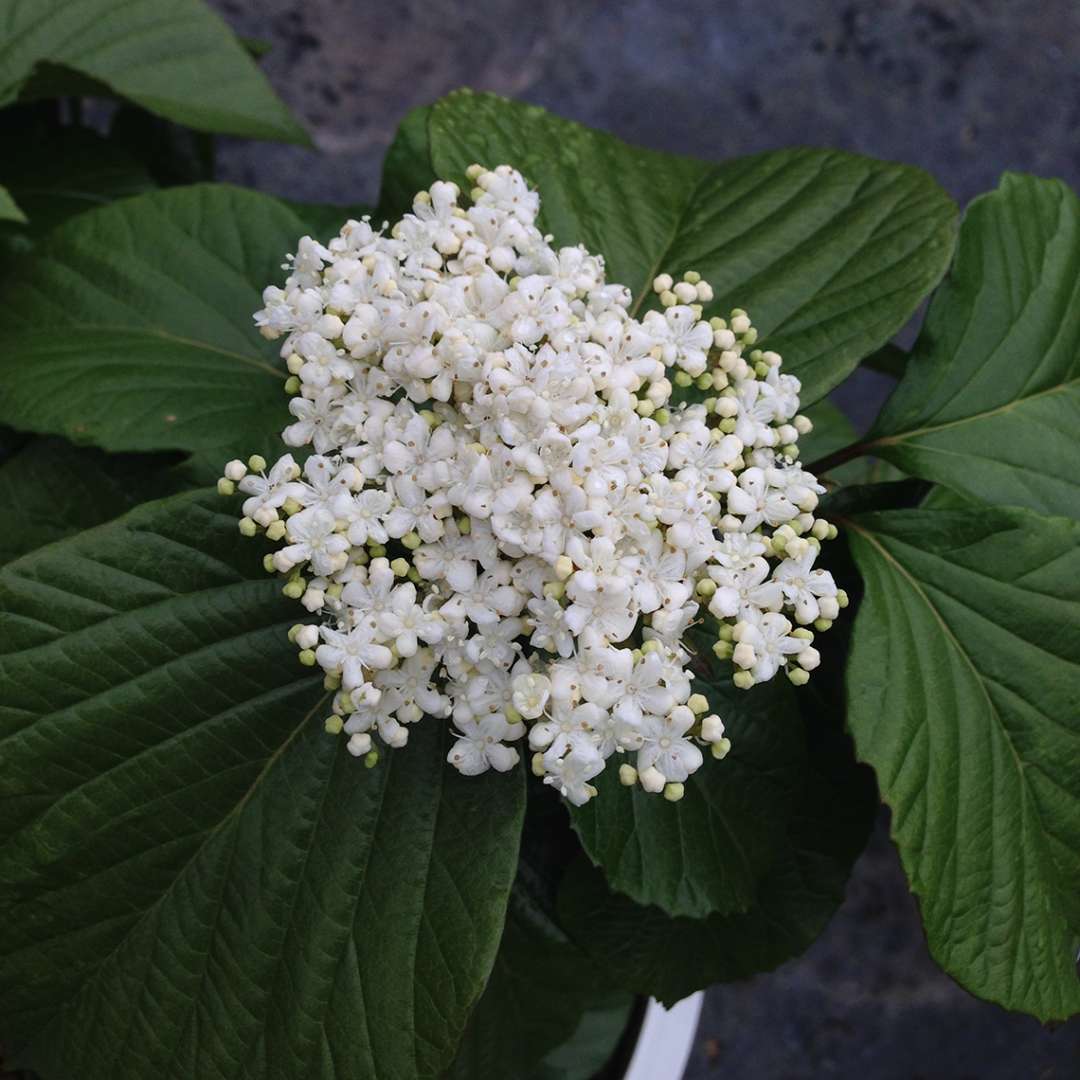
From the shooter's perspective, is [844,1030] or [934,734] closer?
[934,734]

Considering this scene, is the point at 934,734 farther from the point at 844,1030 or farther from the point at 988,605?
the point at 844,1030

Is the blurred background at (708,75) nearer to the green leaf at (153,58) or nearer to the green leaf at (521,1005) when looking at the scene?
the green leaf at (153,58)

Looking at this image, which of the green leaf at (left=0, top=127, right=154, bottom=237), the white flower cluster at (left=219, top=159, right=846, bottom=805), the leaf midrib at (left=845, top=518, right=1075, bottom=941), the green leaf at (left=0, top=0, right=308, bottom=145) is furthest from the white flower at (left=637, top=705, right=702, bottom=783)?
the green leaf at (left=0, top=127, right=154, bottom=237)

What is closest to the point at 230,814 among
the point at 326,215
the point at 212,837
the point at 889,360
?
the point at 212,837

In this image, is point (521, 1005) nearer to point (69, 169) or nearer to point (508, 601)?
point (508, 601)

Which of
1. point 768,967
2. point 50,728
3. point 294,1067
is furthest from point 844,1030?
point 50,728

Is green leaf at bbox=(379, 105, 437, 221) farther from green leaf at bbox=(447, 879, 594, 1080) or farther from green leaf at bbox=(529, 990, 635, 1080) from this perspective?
green leaf at bbox=(529, 990, 635, 1080)

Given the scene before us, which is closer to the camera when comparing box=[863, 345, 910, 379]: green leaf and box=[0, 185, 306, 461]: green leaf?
box=[0, 185, 306, 461]: green leaf
